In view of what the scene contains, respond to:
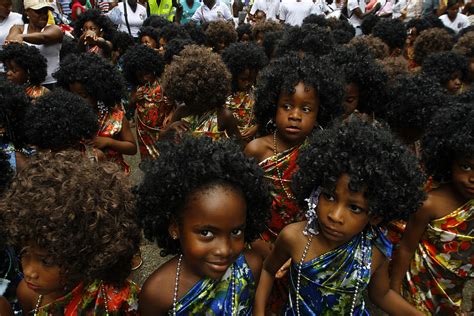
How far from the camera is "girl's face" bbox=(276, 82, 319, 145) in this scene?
7.53 ft

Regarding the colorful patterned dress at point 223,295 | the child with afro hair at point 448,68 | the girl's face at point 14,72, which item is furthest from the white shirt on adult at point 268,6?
the colorful patterned dress at point 223,295

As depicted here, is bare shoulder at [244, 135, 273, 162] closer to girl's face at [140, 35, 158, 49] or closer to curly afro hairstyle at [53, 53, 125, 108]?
curly afro hairstyle at [53, 53, 125, 108]

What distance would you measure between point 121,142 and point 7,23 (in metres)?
2.61

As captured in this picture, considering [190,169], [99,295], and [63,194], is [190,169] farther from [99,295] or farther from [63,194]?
[99,295]

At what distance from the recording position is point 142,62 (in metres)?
4.50

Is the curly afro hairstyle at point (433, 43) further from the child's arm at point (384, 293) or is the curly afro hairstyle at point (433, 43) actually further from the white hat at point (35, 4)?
the white hat at point (35, 4)

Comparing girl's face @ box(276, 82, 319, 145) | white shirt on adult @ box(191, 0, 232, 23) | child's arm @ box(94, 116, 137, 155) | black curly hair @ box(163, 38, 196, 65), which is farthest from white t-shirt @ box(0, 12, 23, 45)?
white shirt on adult @ box(191, 0, 232, 23)

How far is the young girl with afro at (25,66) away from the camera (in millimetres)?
3750

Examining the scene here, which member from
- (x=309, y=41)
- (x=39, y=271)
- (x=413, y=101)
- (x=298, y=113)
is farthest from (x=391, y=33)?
(x=39, y=271)

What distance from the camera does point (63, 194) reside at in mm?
1273

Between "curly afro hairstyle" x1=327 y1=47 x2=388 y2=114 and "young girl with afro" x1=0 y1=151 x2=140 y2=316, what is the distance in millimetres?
2124

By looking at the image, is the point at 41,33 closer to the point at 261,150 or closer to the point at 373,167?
the point at 261,150

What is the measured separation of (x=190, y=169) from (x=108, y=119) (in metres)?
1.90

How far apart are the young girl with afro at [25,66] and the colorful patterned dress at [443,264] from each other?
10.9 ft
